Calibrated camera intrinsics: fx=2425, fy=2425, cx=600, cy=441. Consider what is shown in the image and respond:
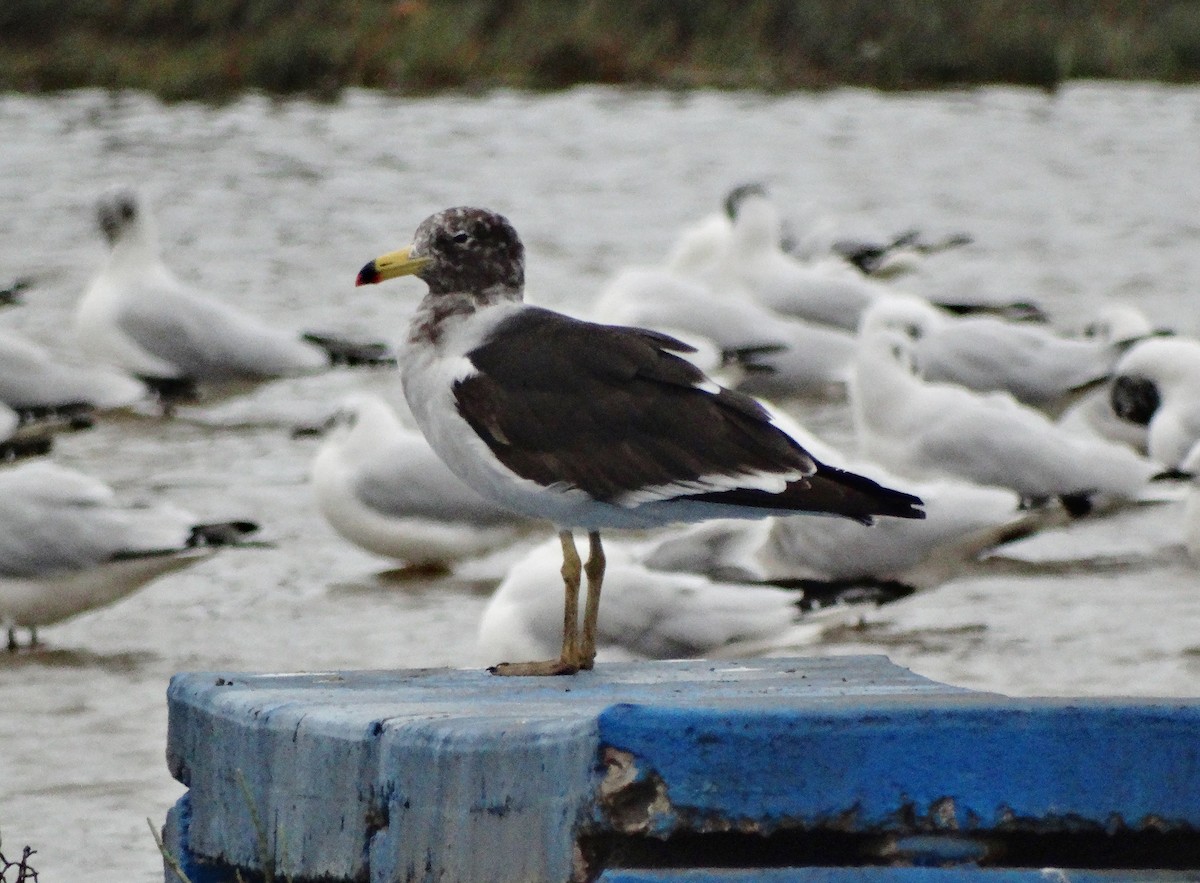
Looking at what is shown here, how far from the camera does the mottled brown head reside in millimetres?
4520

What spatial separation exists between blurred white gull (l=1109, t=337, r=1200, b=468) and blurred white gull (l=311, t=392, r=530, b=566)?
251cm

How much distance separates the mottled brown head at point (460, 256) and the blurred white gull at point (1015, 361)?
601 centimetres

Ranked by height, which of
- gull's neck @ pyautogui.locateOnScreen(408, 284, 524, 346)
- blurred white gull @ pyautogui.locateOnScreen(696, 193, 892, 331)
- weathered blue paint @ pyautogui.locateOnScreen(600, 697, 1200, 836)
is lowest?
blurred white gull @ pyautogui.locateOnScreen(696, 193, 892, 331)

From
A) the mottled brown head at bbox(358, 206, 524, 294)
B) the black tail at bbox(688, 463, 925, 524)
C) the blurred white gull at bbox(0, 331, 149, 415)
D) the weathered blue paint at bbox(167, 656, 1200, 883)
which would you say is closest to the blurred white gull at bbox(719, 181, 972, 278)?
the blurred white gull at bbox(0, 331, 149, 415)

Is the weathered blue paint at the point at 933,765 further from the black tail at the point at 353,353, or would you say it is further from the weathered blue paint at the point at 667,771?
the black tail at the point at 353,353

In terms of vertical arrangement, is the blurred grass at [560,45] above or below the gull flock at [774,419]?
above

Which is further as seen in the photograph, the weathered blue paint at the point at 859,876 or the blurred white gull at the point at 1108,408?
the blurred white gull at the point at 1108,408

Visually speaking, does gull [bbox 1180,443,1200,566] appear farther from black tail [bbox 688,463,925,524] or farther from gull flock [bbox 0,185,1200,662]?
black tail [bbox 688,463,925,524]

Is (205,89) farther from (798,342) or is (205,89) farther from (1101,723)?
(1101,723)

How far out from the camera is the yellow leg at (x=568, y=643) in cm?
426

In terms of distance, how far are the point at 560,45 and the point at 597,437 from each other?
2238cm

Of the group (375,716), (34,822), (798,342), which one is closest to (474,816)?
(375,716)

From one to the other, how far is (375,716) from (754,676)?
0.80 meters

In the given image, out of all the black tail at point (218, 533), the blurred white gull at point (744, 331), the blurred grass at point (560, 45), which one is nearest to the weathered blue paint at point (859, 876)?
the black tail at point (218, 533)
